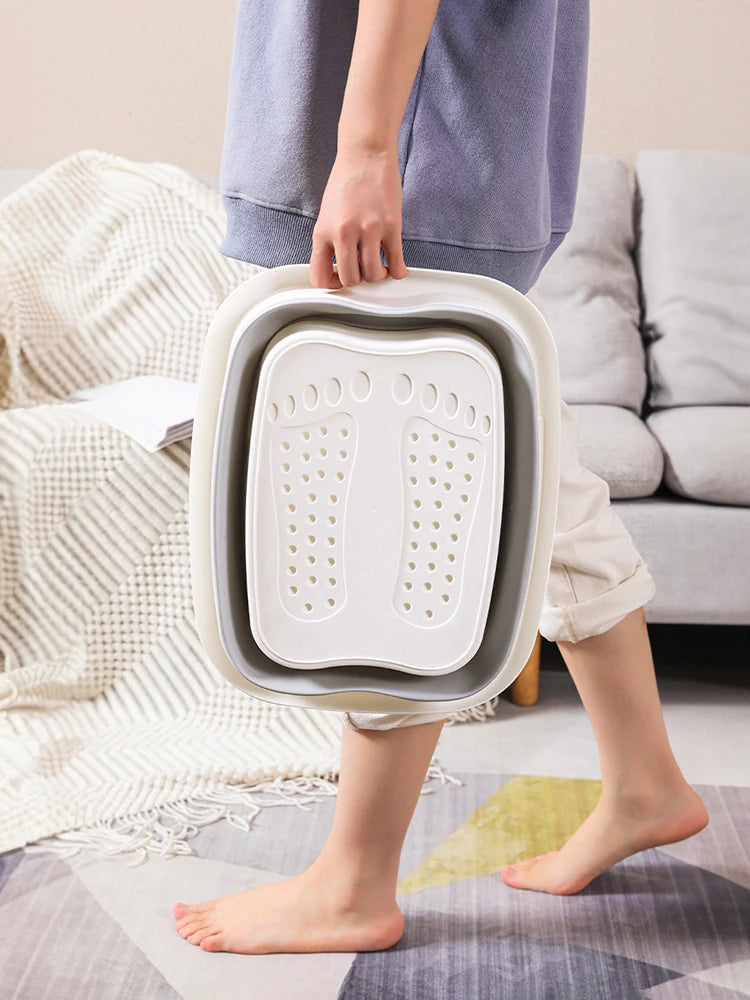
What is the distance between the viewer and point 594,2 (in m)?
2.13

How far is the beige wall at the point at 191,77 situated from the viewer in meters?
2.15

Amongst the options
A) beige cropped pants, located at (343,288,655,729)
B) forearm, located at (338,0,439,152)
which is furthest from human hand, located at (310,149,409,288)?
beige cropped pants, located at (343,288,655,729)

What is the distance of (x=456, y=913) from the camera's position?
97 cm

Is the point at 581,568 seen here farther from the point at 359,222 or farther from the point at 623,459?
the point at 623,459

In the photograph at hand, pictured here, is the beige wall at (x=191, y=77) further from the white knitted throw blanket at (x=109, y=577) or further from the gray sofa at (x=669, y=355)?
the white knitted throw blanket at (x=109, y=577)

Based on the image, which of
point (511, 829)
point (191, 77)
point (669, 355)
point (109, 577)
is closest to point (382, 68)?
point (511, 829)

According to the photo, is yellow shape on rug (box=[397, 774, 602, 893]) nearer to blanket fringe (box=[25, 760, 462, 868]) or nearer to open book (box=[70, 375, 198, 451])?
blanket fringe (box=[25, 760, 462, 868])

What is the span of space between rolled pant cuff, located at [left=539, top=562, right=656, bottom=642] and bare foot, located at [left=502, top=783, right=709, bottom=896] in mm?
186

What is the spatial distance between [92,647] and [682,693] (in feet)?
2.98

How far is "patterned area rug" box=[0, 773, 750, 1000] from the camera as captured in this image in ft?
2.83

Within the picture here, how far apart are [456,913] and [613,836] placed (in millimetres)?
175

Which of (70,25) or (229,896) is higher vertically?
(70,25)

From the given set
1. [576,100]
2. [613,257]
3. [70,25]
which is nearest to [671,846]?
[576,100]

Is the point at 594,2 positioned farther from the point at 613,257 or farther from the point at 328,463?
the point at 328,463
